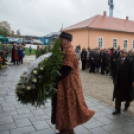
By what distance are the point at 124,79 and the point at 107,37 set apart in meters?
25.2

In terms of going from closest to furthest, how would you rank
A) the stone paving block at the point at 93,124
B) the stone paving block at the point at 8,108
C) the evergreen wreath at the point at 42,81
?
the evergreen wreath at the point at 42,81 < the stone paving block at the point at 93,124 < the stone paving block at the point at 8,108

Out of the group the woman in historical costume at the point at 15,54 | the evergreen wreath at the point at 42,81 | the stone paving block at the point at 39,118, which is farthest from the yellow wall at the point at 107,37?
the evergreen wreath at the point at 42,81

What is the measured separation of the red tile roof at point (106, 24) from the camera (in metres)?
27.4

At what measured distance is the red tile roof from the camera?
27419mm

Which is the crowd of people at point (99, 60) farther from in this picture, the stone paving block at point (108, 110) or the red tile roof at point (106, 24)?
the red tile roof at point (106, 24)

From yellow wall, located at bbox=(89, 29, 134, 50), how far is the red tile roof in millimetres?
749

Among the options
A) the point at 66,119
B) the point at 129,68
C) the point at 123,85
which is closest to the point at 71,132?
the point at 66,119

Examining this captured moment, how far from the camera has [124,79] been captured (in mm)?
4461

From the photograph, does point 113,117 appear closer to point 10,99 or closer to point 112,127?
point 112,127

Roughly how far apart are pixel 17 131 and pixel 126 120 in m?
2.54

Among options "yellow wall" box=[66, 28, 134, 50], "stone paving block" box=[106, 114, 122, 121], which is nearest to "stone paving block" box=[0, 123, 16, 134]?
"stone paving block" box=[106, 114, 122, 121]

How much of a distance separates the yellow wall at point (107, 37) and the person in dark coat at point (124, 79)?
2306 cm

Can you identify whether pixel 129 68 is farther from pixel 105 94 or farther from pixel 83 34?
pixel 83 34

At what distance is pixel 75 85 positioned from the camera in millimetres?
3023
